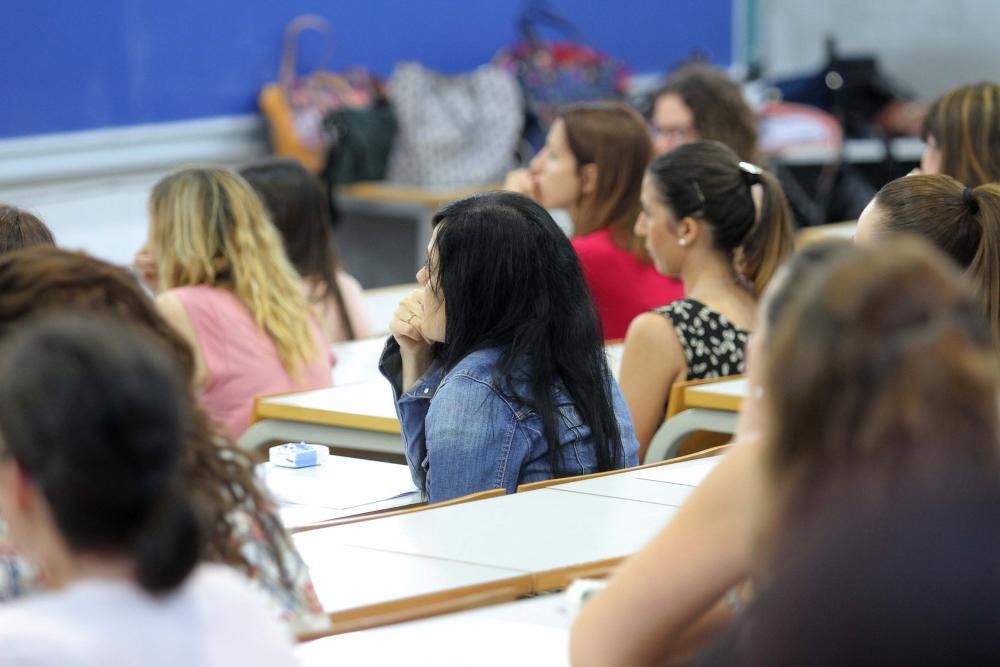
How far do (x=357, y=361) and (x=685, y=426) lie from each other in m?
1.08

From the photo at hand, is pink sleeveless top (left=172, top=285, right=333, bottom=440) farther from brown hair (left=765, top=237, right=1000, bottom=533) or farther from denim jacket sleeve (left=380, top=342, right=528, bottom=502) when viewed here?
brown hair (left=765, top=237, right=1000, bottom=533)

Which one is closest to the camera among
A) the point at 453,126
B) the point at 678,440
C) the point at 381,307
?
the point at 678,440

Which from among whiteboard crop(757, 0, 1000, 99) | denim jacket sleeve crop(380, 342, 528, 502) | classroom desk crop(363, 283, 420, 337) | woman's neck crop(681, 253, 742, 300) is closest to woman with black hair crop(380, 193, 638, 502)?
denim jacket sleeve crop(380, 342, 528, 502)

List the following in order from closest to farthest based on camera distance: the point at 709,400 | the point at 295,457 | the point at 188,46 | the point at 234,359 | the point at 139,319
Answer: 1. the point at 139,319
2. the point at 295,457
3. the point at 709,400
4. the point at 234,359
5. the point at 188,46

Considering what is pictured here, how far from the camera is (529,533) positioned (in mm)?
2195

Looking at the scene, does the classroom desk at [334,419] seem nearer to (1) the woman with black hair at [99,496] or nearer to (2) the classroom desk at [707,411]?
(2) the classroom desk at [707,411]

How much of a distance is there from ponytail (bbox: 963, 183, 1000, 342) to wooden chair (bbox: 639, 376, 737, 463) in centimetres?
78

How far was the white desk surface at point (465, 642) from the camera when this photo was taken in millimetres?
1768

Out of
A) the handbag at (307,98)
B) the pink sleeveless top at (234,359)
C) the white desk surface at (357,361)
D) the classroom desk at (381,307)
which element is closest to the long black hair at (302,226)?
the white desk surface at (357,361)

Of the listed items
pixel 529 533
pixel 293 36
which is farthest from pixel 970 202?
pixel 293 36

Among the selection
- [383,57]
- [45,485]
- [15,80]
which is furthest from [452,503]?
[383,57]

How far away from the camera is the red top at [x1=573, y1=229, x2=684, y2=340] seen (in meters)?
4.15

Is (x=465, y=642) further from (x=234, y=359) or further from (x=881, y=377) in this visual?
(x=234, y=359)

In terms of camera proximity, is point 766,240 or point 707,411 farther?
point 766,240
